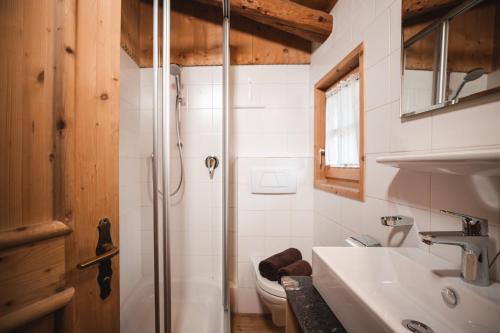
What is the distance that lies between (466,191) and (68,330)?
4.11 feet

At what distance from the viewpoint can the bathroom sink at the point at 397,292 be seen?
50 cm

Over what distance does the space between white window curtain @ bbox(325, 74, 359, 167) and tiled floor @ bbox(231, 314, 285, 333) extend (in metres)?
1.43

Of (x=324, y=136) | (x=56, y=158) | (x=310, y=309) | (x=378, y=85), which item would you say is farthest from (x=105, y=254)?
(x=324, y=136)

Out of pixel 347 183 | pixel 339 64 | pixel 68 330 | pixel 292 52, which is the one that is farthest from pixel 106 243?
pixel 292 52

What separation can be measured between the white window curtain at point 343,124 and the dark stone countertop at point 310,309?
3.25 ft

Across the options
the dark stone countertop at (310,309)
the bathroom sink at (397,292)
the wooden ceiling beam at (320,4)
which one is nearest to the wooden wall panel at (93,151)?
the dark stone countertop at (310,309)

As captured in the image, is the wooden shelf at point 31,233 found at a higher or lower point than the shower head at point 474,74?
lower

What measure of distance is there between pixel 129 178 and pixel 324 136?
1.61 m

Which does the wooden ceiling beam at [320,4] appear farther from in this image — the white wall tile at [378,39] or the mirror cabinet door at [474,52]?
the mirror cabinet door at [474,52]

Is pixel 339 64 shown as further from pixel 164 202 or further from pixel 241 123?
pixel 164 202

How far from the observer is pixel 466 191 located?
686 millimetres

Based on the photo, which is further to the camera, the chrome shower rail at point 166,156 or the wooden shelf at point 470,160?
the chrome shower rail at point 166,156

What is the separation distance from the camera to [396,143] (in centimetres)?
100

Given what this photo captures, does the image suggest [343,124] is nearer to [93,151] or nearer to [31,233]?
[93,151]
